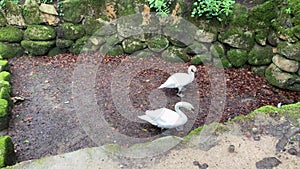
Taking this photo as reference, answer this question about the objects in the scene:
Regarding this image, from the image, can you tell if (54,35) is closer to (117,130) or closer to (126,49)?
(126,49)

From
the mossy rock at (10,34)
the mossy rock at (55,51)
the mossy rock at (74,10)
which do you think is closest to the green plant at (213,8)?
the mossy rock at (74,10)

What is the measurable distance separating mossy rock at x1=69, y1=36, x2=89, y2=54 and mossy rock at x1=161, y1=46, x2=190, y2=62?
1297 mm

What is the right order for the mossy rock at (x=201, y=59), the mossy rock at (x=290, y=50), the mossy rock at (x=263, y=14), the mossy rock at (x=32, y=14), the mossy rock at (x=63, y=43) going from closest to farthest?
the mossy rock at (x=290, y=50), the mossy rock at (x=263, y=14), the mossy rock at (x=201, y=59), the mossy rock at (x=32, y=14), the mossy rock at (x=63, y=43)

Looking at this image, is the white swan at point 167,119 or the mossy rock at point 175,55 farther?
the mossy rock at point 175,55

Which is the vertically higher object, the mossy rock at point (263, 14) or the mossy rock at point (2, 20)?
the mossy rock at point (263, 14)

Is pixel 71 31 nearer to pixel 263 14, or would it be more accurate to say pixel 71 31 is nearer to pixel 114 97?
pixel 114 97

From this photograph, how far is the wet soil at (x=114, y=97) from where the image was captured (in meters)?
3.15

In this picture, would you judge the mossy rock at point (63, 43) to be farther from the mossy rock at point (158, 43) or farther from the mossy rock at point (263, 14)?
the mossy rock at point (263, 14)

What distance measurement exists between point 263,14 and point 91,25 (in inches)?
95.9

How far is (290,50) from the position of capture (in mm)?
3721

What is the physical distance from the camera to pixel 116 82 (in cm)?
399

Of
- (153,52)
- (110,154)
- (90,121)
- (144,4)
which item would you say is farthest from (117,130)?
(144,4)

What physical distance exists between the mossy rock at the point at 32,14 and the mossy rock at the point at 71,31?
0.36 metres

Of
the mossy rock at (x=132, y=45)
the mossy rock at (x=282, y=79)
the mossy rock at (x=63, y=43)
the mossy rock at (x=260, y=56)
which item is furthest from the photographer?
the mossy rock at (x=63, y=43)
